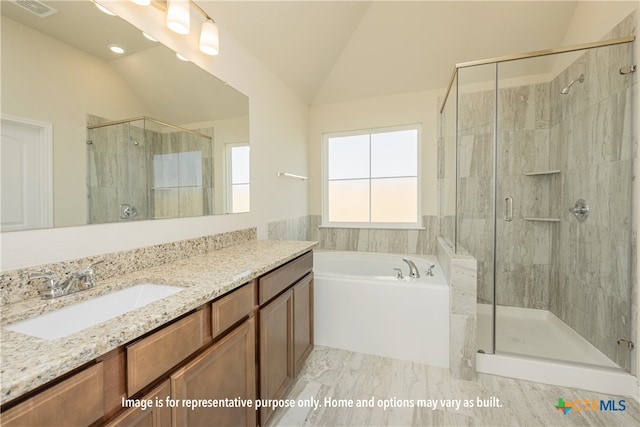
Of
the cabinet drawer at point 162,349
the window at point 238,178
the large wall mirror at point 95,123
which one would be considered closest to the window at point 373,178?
the window at point 238,178

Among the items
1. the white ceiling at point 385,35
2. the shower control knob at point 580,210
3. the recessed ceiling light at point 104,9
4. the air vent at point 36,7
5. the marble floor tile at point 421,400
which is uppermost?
the white ceiling at point 385,35

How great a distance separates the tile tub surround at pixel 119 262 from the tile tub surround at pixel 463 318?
1576 millimetres

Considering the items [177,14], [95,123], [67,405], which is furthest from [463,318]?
[177,14]

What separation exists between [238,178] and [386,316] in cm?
155

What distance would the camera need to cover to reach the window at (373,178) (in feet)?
10.2

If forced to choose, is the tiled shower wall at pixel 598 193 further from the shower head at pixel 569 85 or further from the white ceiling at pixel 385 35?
the white ceiling at pixel 385 35

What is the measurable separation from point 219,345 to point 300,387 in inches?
38.2

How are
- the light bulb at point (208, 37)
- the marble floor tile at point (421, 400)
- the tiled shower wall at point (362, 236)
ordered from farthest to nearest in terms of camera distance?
the tiled shower wall at point (362, 236) → the light bulb at point (208, 37) → the marble floor tile at point (421, 400)

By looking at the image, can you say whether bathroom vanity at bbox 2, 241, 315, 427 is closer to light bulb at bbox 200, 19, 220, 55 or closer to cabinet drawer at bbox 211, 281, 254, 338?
cabinet drawer at bbox 211, 281, 254, 338

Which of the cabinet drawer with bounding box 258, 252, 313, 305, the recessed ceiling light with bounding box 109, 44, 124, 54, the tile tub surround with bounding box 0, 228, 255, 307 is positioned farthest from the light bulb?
the cabinet drawer with bounding box 258, 252, 313, 305

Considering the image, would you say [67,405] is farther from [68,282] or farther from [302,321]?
[302,321]

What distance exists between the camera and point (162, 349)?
788 mm

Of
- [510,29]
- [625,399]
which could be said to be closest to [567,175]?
[510,29]

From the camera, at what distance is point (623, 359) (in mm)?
1684
